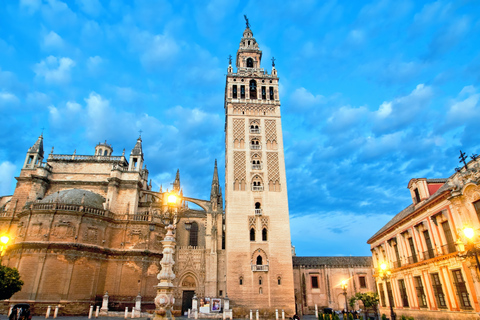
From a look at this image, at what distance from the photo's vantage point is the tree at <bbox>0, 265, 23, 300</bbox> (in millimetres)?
21391

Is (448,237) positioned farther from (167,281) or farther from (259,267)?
(259,267)

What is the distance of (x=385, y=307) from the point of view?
27.6 m

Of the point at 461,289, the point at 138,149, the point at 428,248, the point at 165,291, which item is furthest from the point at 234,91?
the point at 165,291

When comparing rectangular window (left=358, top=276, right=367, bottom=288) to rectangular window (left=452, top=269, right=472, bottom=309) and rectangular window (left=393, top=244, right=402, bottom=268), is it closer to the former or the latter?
rectangular window (left=393, top=244, right=402, bottom=268)

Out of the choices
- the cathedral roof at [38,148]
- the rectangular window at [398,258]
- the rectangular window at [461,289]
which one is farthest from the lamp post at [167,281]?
the cathedral roof at [38,148]

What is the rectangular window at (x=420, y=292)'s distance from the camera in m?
20.7

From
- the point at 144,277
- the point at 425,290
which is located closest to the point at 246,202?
the point at 144,277

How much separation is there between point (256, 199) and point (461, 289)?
21993 mm

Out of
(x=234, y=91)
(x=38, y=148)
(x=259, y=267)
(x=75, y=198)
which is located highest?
(x=234, y=91)

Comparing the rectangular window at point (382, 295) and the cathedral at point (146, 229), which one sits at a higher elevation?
the cathedral at point (146, 229)

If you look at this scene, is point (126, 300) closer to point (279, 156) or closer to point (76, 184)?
point (76, 184)

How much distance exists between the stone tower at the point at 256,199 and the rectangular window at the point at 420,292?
45.7 ft

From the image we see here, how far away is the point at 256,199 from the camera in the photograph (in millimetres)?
36031

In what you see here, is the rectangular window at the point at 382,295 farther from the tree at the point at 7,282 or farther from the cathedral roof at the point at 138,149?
the cathedral roof at the point at 138,149
